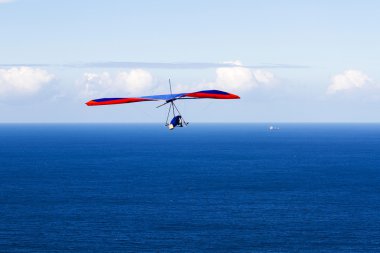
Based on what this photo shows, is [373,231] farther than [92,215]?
No

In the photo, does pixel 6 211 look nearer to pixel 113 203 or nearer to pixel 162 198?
pixel 113 203

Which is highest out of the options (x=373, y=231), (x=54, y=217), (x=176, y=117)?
(x=176, y=117)

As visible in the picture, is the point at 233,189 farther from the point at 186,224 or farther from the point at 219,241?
the point at 219,241

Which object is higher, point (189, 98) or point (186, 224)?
point (189, 98)

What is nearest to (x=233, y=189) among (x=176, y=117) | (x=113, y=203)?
(x=113, y=203)

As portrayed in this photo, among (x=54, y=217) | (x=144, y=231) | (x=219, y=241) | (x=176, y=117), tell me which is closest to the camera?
(x=176, y=117)

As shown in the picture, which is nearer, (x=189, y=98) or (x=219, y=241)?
(x=189, y=98)

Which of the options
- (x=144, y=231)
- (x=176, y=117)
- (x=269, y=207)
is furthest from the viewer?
(x=269, y=207)

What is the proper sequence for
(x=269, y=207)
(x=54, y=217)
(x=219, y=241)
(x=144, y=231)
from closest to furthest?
(x=219, y=241) < (x=144, y=231) < (x=54, y=217) < (x=269, y=207)

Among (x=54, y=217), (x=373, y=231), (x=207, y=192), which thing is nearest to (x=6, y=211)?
(x=54, y=217)
